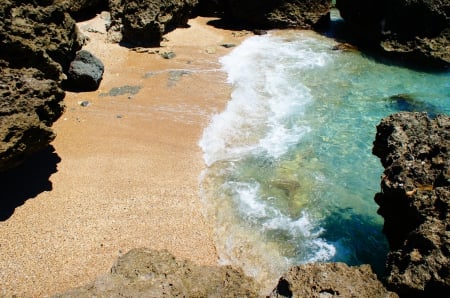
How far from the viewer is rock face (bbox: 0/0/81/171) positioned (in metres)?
6.96

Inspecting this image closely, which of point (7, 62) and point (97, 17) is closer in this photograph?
point (7, 62)

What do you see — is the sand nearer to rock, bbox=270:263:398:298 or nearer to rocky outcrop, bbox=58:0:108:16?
rock, bbox=270:263:398:298

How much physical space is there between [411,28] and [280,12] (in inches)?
216

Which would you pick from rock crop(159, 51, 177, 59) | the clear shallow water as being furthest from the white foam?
rock crop(159, 51, 177, 59)

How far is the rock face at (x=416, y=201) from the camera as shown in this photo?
4578mm

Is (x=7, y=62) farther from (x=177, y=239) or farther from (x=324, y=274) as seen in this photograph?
(x=324, y=274)

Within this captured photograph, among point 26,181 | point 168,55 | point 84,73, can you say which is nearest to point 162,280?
point 26,181

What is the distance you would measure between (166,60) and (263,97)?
3880mm

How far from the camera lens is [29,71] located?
25.3 feet

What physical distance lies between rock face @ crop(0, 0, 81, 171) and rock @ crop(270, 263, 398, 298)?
5.03 metres

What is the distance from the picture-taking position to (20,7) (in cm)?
894

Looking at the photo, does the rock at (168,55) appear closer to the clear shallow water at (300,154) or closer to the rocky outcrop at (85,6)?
the clear shallow water at (300,154)

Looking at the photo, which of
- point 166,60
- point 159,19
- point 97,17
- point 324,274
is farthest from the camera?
point 97,17

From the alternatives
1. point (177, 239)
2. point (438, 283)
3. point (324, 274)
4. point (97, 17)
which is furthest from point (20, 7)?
point (438, 283)
